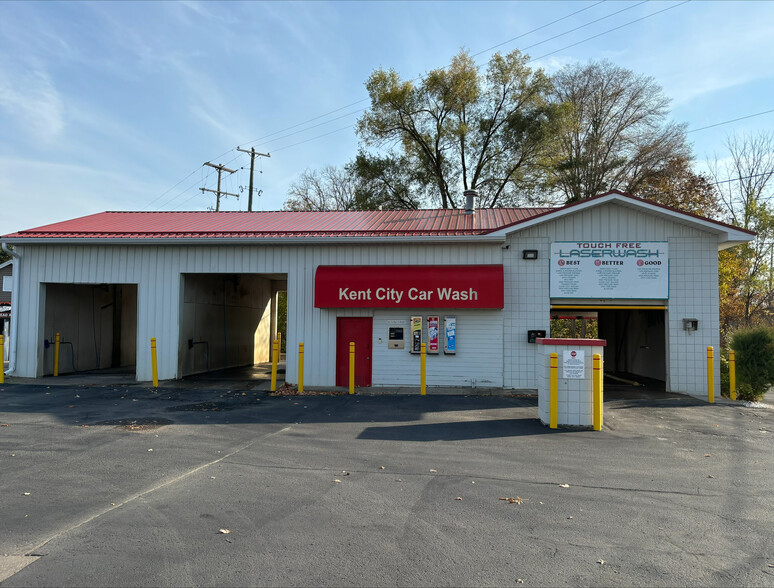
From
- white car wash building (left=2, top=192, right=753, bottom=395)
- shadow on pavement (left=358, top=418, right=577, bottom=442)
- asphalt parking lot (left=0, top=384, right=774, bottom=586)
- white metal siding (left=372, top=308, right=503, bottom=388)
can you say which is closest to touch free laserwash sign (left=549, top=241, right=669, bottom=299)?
white car wash building (left=2, top=192, right=753, bottom=395)

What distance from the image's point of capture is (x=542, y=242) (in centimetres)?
1417

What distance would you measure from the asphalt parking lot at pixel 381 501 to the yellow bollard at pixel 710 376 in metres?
2.20

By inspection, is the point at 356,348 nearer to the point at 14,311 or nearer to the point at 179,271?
the point at 179,271

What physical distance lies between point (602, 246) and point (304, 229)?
25.7 feet

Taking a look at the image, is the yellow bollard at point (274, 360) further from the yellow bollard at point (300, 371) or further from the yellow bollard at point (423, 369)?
the yellow bollard at point (423, 369)

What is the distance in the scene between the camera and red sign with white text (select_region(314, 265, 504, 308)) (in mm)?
13867

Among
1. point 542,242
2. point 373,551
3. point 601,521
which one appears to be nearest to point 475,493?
point 601,521

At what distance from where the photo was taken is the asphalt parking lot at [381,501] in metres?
4.08

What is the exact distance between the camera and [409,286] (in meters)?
14.1

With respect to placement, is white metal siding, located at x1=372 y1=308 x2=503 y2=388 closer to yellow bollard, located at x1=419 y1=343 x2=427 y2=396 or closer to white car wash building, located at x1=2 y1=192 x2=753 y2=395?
white car wash building, located at x1=2 y1=192 x2=753 y2=395

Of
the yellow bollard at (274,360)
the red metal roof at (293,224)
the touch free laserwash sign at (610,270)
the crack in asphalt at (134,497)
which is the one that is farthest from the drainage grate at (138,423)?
the touch free laserwash sign at (610,270)

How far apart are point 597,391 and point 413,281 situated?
5.84 meters

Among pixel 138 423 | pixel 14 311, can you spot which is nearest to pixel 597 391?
pixel 138 423

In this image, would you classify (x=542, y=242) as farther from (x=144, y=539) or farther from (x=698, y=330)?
(x=144, y=539)
